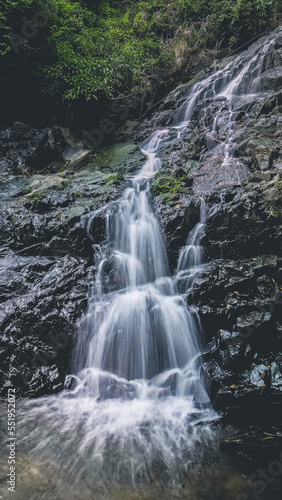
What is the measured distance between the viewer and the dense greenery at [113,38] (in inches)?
410

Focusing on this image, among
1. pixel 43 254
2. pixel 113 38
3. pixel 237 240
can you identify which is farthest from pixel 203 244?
pixel 113 38

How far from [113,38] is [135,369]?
47.4 ft

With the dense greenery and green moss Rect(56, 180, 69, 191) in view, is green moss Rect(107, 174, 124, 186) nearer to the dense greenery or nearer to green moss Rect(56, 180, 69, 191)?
green moss Rect(56, 180, 69, 191)

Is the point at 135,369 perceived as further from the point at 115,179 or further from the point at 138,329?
the point at 115,179

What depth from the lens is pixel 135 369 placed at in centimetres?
493

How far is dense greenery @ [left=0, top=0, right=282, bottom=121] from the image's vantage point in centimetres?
1042

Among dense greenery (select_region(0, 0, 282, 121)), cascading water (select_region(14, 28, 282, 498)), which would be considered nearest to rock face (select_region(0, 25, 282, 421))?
cascading water (select_region(14, 28, 282, 498))

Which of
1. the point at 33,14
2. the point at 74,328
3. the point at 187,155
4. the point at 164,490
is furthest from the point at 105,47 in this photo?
the point at 164,490

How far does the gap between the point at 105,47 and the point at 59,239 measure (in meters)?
10.2

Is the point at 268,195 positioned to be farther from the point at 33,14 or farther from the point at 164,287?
the point at 33,14

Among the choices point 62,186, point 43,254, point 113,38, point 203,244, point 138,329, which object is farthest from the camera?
point 113,38

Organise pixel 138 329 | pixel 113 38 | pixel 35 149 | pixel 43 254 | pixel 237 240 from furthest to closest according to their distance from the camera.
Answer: pixel 113 38
pixel 35 149
pixel 43 254
pixel 237 240
pixel 138 329

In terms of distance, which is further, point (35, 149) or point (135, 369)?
point (35, 149)

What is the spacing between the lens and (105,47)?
12.0 meters
